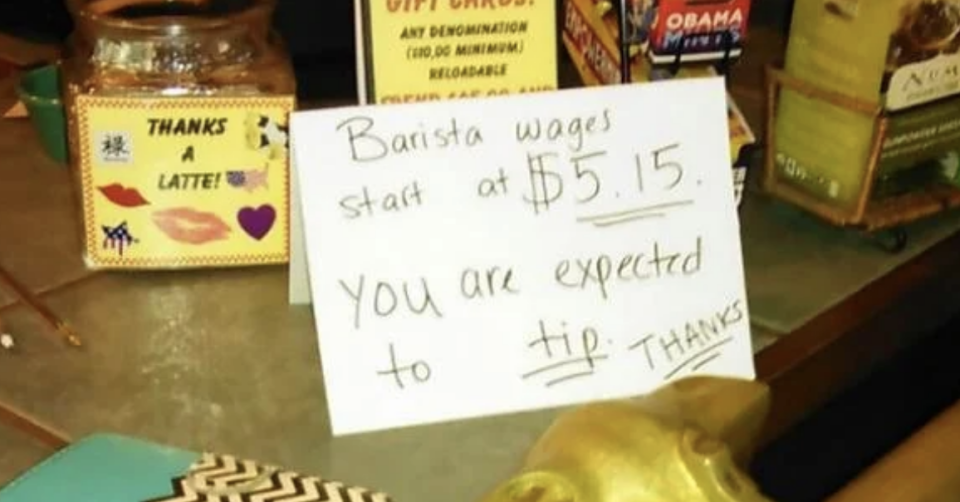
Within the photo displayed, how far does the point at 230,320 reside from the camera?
37.6 inches

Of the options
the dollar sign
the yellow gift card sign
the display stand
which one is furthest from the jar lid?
the display stand

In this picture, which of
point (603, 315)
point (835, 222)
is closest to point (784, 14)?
point (835, 222)

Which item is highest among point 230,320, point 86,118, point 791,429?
point 86,118

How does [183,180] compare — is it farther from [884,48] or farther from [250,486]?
[884,48]

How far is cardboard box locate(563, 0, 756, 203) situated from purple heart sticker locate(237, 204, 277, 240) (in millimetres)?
220

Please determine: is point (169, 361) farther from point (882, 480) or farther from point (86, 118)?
point (882, 480)

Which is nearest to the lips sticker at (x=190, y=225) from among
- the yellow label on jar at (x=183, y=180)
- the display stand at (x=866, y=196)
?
the yellow label on jar at (x=183, y=180)

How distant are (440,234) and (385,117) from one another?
7cm

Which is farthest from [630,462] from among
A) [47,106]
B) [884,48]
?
[47,106]

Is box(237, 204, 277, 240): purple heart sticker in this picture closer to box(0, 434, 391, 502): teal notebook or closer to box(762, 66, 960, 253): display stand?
box(0, 434, 391, 502): teal notebook

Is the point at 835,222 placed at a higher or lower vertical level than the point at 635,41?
lower

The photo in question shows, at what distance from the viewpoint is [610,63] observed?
1012 mm

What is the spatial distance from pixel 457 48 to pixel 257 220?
0.16 m

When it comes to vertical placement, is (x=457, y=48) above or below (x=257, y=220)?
above
